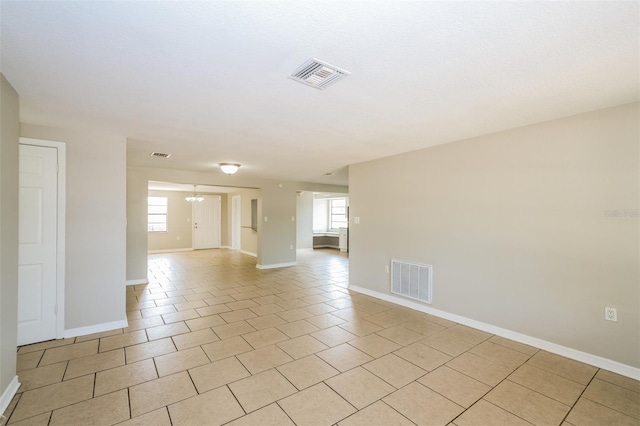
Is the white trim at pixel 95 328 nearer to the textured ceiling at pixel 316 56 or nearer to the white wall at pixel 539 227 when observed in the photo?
the textured ceiling at pixel 316 56

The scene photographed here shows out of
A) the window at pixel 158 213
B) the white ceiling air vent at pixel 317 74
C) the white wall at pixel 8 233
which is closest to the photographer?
the white ceiling air vent at pixel 317 74

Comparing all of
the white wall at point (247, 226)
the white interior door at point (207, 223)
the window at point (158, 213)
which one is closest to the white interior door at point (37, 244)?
the white wall at point (247, 226)

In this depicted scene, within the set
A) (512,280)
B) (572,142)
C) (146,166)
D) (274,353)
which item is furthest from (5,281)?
(572,142)

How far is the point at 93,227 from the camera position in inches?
135

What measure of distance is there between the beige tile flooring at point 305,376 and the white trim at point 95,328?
0.31 feet

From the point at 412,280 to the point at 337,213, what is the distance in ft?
26.6

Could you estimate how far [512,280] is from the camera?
131 inches

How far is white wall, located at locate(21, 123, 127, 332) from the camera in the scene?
331 centimetres

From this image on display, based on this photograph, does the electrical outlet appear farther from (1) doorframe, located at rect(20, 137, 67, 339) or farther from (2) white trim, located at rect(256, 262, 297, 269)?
(2) white trim, located at rect(256, 262, 297, 269)

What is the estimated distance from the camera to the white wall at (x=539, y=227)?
2.62 m

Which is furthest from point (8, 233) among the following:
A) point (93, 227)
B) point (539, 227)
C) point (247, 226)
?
point (247, 226)

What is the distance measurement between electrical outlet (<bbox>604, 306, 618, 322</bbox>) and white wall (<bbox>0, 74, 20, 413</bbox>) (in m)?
4.80

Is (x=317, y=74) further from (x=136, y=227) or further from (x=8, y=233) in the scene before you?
(x=136, y=227)

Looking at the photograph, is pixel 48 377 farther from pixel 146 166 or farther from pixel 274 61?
pixel 146 166
